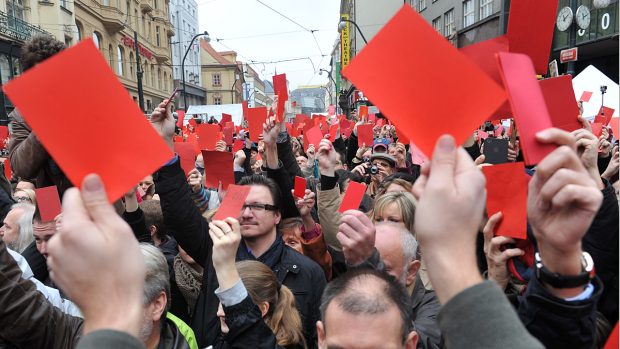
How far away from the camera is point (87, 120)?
1.00 m

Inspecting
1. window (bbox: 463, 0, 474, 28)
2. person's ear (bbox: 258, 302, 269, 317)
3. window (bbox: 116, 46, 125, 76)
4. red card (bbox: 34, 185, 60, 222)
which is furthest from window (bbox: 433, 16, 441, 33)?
person's ear (bbox: 258, 302, 269, 317)

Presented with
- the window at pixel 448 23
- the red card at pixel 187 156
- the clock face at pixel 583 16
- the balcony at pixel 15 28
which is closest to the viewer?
the red card at pixel 187 156

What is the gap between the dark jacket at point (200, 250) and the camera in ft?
8.20

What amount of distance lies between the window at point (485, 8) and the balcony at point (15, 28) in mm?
20312

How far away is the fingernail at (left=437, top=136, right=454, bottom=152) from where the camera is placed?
0.91 metres

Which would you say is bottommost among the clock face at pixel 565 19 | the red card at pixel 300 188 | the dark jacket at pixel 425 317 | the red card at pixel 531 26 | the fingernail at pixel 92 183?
the dark jacket at pixel 425 317

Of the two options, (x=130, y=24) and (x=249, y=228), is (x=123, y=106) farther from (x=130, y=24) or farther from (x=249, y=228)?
(x=130, y=24)

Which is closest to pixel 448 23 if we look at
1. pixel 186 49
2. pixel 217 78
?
pixel 186 49

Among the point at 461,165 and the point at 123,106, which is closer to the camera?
the point at 461,165

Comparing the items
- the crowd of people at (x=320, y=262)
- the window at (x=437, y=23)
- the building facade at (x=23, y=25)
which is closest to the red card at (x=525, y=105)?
the crowd of people at (x=320, y=262)

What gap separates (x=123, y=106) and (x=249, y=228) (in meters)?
1.90

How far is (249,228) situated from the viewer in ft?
9.43

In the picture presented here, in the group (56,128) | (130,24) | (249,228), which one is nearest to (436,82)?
(56,128)

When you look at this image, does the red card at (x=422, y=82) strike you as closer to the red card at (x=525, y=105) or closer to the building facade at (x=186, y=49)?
the red card at (x=525, y=105)
